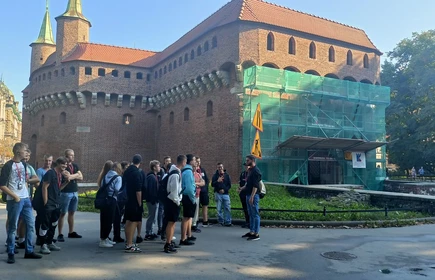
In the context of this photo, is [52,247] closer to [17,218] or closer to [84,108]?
[17,218]

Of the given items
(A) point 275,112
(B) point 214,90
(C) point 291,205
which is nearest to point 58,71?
(B) point 214,90

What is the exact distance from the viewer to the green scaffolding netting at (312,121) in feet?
76.9

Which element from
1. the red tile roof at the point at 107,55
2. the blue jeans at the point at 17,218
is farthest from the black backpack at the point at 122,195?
the red tile roof at the point at 107,55

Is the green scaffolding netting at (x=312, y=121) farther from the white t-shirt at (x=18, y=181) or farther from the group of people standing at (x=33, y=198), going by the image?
the white t-shirt at (x=18, y=181)

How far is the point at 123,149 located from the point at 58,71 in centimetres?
917

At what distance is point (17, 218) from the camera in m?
6.18

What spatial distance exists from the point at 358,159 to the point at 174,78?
15320 mm

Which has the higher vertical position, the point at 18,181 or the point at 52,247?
the point at 18,181

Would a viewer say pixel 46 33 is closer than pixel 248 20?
No

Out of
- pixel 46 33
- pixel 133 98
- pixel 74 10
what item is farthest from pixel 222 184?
pixel 46 33

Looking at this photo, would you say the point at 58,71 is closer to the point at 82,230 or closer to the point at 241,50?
the point at 241,50

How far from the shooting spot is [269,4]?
1078 inches

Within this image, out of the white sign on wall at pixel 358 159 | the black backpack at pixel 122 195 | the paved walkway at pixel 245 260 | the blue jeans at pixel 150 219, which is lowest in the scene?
the paved walkway at pixel 245 260

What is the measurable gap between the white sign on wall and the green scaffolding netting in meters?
0.41
